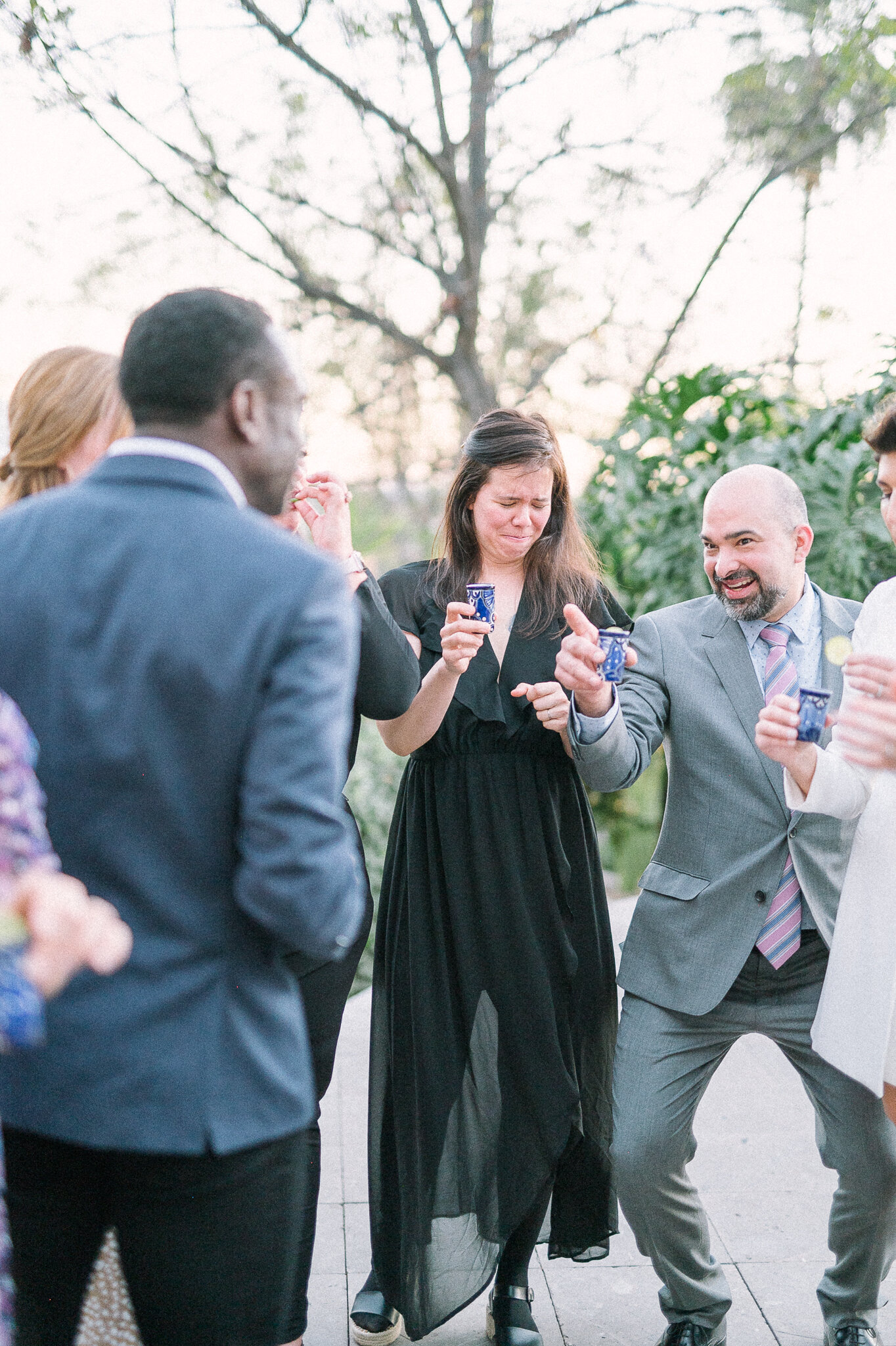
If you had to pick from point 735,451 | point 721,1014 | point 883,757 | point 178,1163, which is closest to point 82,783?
point 178,1163

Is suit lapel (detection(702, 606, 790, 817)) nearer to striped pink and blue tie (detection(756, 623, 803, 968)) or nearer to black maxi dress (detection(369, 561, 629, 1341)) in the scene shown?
striped pink and blue tie (detection(756, 623, 803, 968))

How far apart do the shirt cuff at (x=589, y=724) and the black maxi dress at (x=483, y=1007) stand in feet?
0.61

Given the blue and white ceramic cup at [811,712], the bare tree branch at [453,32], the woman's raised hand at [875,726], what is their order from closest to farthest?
the woman's raised hand at [875,726] → the blue and white ceramic cup at [811,712] → the bare tree branch at [453,32]

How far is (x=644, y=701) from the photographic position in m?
2.99

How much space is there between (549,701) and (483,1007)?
78 cm

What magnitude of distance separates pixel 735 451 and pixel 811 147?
3.96 metres

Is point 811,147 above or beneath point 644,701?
above

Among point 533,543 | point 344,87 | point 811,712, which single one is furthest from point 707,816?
point 344,87

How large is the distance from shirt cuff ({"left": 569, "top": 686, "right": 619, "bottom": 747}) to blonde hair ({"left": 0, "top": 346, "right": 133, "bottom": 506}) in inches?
47.9

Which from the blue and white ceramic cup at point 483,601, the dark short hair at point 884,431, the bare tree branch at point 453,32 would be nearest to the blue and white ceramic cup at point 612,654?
the blue and white ceramic cup at point 483,601

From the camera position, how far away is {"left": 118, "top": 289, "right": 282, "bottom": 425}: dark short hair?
1562 mm

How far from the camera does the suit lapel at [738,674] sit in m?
2.87

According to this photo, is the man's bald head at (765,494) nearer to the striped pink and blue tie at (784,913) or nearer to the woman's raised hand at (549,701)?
the striped pink and blue tie at (784,913)

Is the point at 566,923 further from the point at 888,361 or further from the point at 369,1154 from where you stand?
the point at 888,361
